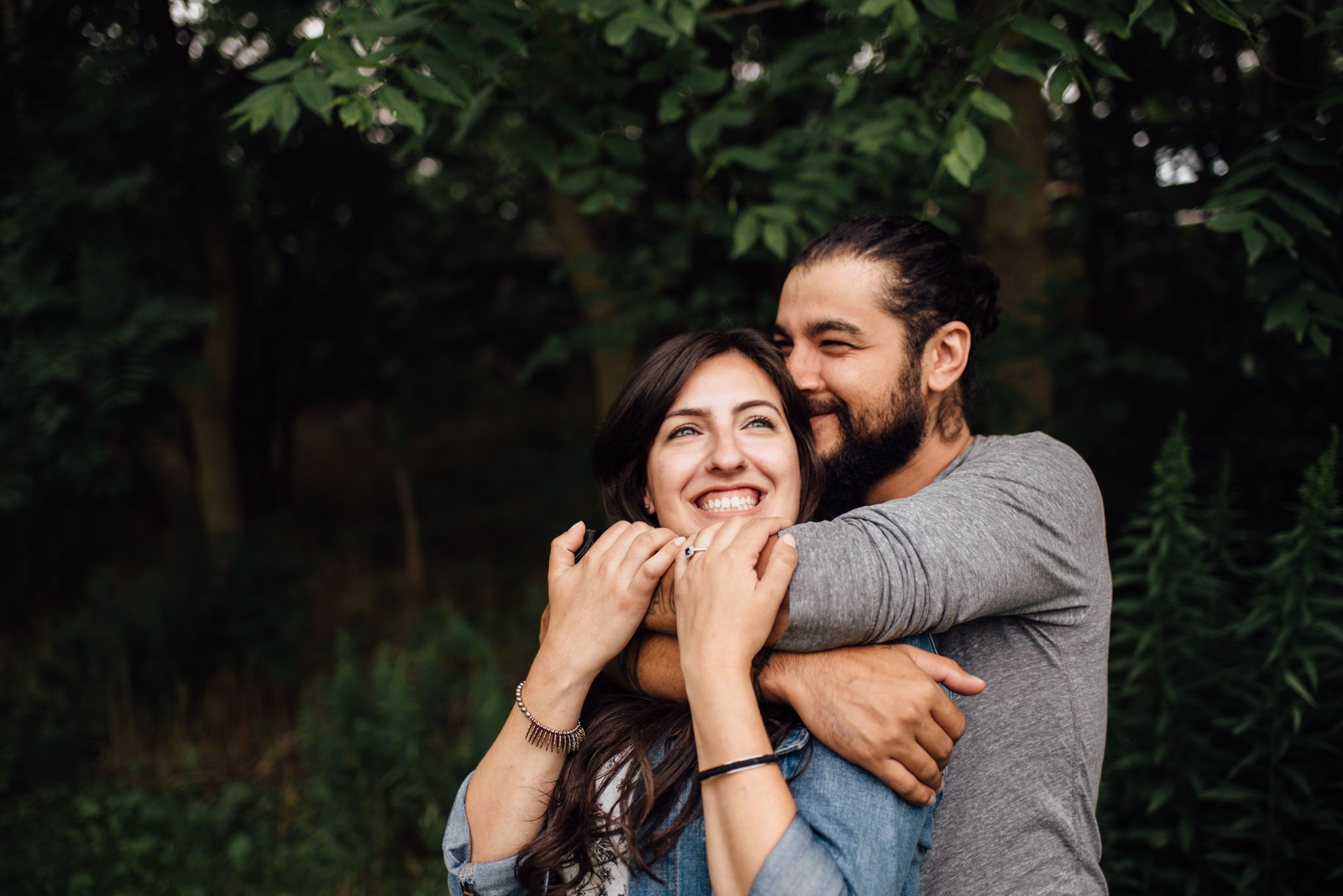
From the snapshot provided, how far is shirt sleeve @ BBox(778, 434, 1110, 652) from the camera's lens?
140 centimetres

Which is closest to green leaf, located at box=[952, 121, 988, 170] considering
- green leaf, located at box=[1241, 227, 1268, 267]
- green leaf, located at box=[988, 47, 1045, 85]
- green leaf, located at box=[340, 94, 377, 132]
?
green leaf, located at box=[988, 47, 1045, 85]

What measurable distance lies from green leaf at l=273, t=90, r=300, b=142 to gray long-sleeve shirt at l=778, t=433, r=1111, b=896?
4.95ft

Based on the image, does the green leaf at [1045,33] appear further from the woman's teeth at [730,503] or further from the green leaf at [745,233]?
the woman's teeth at [730,503]

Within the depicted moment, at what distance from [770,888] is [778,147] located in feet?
8.53

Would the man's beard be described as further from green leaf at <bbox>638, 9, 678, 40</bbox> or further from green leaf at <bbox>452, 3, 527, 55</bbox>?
green leaf at <bbox>452, 3, 527, 55</bbox>

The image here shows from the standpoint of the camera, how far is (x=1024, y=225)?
156 inches

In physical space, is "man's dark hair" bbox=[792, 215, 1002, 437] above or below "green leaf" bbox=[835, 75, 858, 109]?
below

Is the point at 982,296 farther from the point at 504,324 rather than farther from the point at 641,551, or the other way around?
the point at 504,324

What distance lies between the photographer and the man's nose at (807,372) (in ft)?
6.75

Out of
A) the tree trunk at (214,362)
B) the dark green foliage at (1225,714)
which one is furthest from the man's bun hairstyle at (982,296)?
the tree trunk at (214,362)

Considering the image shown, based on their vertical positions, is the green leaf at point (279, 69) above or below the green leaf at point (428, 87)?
above

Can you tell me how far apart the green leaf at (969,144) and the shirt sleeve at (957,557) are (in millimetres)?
745

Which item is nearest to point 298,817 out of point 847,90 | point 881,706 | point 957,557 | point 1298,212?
point 881,706

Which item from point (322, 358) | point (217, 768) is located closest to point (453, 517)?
point (322, 358)
